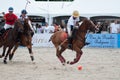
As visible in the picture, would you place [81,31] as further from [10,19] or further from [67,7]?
[67,7]

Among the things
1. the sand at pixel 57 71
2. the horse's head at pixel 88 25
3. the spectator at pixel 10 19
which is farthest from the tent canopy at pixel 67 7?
the horse's head at pixel 88 25

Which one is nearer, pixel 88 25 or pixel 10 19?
pixel 88 25

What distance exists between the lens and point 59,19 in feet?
124

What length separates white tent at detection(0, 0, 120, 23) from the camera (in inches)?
1355

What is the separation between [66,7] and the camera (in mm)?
35375

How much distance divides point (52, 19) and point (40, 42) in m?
5.06

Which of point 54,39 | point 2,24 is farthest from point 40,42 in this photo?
point 54,39

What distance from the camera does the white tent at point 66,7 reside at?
113 feet

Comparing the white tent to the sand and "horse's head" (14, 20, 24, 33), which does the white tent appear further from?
"horse's head" (14, 20, 24, 33)

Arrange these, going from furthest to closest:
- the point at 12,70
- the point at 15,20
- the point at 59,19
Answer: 1. the point at 59,19
2. the point at 15,20
3. the point at 12,70

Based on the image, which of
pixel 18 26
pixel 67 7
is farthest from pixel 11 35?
pixel 67 7

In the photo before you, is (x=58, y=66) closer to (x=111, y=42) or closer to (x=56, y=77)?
(x=56, y=77)

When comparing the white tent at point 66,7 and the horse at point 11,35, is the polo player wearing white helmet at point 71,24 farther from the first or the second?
the white tent at point 66,7

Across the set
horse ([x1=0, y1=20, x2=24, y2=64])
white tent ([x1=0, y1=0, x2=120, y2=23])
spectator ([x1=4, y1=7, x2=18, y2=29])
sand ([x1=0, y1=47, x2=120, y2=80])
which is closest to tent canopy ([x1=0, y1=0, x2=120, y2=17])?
white tent ([x1=0, y1=0, x2=120, y2=23])
